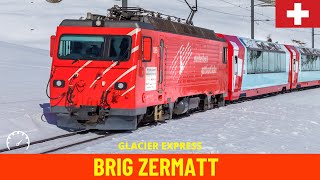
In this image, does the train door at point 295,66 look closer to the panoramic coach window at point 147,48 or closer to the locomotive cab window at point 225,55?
the locomotive cab window at point 225,55

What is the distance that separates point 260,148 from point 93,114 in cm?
419

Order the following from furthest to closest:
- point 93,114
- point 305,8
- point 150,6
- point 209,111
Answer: point 150,6 → point 305,8 → point 209,111 → point 93,114

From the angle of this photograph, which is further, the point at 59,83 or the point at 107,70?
the point at 59,83

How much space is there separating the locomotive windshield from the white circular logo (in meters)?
2.12

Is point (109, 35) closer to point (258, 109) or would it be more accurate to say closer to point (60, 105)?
point (60, 105)

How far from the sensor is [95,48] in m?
13.5

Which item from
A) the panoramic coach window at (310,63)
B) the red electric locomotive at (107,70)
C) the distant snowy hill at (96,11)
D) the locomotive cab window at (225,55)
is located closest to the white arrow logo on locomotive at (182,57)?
the red electric locomotive at (107,70)

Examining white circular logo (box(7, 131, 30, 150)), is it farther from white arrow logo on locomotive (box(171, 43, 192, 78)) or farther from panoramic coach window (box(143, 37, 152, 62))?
white arrow logo on locomotive (box(171, 43, 192, 78))

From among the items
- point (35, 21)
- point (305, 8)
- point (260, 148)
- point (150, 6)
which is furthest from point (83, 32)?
point (150, 6)

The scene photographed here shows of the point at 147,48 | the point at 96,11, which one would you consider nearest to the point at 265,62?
the point at 147,48

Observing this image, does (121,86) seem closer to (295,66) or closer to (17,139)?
(17,139)

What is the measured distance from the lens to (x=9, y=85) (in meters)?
22.9

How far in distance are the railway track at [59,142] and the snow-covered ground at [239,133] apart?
21.9 inches

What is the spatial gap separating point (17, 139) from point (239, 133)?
5344 mm
